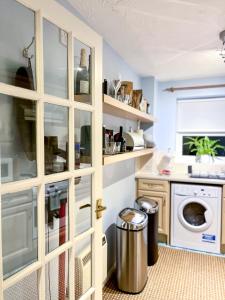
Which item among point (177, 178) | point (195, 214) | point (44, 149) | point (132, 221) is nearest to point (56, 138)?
point (44, 149)

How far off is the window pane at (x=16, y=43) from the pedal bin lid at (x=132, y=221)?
1.65 metres

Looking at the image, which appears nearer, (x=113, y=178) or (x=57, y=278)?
(x=57, y=278)

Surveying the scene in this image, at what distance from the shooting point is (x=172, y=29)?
2020 millimetres

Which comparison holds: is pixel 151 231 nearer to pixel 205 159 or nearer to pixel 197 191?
pixel 197 191

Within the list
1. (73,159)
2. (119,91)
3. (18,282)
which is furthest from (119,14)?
(18,282)

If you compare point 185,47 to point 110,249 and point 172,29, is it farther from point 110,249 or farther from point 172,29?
point 110,249

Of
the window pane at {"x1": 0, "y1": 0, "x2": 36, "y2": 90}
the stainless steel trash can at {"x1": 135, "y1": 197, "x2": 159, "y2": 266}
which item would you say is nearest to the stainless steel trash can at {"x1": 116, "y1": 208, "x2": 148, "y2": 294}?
the stainless steel trash can at {"x1": 135, "y1": 197, "x2": 159, "y2": 266}

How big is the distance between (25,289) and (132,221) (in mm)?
1355

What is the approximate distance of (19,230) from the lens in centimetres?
111

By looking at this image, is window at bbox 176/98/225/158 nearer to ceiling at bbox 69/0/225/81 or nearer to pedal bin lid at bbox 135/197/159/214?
ceiling at bbox 69/0/225/81

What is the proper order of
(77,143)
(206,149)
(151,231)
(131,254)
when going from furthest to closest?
1. (206,149)
2. (151,231)
3. (131,254)
4. (77,143)

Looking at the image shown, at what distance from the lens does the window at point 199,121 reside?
3.55 meters

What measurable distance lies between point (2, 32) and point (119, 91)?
1.30m

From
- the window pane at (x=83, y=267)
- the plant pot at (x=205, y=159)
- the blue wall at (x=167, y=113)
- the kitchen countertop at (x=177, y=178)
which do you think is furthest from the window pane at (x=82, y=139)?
the plant pot at (x=205, y=159)
